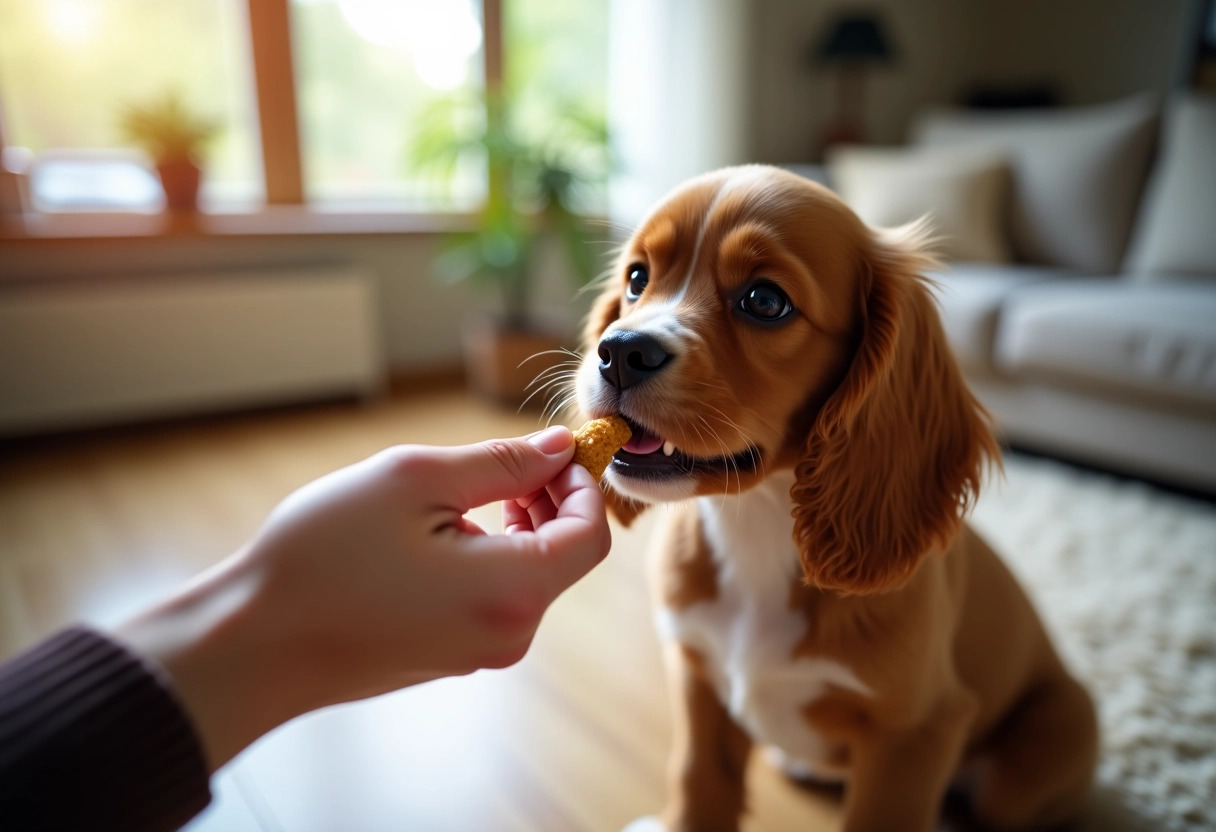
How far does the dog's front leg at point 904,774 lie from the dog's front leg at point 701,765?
238 mm

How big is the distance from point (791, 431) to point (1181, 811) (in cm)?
112

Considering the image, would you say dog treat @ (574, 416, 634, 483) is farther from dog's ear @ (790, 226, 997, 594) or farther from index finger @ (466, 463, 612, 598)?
dog's ear @ (790, 226, 997, 594)

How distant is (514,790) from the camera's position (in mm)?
1435

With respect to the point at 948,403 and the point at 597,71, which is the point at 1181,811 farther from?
the point at 597,71

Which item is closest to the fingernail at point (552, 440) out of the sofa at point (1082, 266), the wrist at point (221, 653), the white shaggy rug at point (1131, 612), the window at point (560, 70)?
the wrist at point (221, 653)

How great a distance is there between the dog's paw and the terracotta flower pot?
11.2 ft

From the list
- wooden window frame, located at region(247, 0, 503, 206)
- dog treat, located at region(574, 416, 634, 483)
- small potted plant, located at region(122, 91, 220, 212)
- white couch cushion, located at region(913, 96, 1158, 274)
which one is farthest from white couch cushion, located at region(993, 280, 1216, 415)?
small potted plant, located at region(122, 91, 220, 212)

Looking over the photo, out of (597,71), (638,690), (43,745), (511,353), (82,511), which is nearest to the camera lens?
(43,745)

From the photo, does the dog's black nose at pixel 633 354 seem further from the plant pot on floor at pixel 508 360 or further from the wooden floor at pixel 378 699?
the plant pot on floor at pixel 508 360

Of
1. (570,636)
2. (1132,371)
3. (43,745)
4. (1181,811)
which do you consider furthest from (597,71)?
(43,745)

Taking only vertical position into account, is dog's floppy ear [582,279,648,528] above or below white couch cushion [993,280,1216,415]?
above

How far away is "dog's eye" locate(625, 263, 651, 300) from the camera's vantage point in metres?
1.14

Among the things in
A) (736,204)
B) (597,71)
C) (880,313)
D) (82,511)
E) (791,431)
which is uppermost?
(597,71)

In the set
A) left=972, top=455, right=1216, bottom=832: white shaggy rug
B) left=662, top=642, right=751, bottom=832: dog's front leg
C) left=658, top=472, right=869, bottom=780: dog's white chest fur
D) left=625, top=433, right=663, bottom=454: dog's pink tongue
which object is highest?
left=625, top=433, right=663, bottom=454: dog's pink tongue
